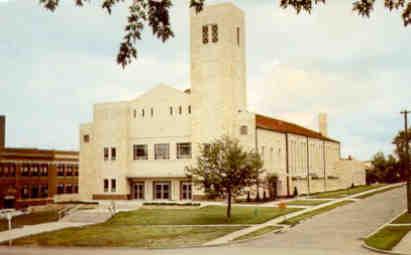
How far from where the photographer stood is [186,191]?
61.4 m

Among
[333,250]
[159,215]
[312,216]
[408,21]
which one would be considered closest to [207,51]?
[159,215]

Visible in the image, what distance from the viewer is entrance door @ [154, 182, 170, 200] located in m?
62.4

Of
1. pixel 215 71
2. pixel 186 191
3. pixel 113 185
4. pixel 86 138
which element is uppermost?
pixel 215 71

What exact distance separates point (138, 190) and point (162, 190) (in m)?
3.39

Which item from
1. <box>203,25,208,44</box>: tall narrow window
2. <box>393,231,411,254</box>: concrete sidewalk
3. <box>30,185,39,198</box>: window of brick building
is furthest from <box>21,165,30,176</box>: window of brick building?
<box>393,231,411,254</box>: concrete sidewalk

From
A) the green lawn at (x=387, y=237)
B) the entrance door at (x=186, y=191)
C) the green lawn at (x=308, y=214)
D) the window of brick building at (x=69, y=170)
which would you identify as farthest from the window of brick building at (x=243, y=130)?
the window of brick building at (x=69, y=170)

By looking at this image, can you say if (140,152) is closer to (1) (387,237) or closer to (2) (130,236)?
(2) (130,236)

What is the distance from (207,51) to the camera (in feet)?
195

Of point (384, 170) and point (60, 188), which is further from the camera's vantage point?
point (384, 170)

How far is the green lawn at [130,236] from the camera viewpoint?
29406 millimetres

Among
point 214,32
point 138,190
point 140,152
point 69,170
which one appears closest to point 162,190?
point 138,190

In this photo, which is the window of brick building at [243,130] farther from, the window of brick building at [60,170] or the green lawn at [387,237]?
the window of brick building at [60,170]

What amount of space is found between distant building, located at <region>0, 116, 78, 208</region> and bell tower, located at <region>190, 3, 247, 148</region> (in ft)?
100

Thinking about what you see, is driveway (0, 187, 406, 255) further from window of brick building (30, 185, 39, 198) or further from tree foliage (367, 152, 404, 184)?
tree foliage (367, 152, 404, 184)
